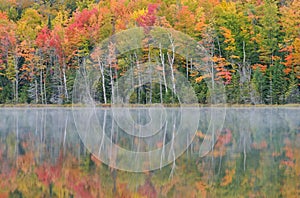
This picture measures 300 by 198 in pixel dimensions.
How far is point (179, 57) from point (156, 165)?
71.1 ft

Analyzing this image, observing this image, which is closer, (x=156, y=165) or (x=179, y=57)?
(x=156, y=165)

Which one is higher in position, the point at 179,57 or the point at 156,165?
the point at 179,57

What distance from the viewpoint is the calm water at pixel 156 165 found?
373 inches

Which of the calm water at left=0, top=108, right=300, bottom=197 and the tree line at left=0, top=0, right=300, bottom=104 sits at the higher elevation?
the tree line at left=0, top=0, right=300, bottom=104

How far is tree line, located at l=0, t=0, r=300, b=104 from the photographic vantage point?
115ft

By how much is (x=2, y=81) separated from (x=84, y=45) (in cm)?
624

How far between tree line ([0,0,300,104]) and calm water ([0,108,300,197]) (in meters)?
14.9

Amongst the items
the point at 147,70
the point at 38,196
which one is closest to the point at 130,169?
the point at 38,196

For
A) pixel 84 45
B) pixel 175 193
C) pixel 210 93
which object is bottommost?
pixel 175 193

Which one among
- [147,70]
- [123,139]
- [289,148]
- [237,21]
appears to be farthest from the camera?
[237,21]

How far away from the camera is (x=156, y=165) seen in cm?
1193

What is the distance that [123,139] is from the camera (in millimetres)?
16844

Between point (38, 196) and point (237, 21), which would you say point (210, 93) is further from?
point (38, 196)

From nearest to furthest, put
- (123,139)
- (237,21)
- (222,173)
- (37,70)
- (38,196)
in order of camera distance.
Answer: (38,196)
(222,173)
(123,139)
(237,21)
(37,70)
